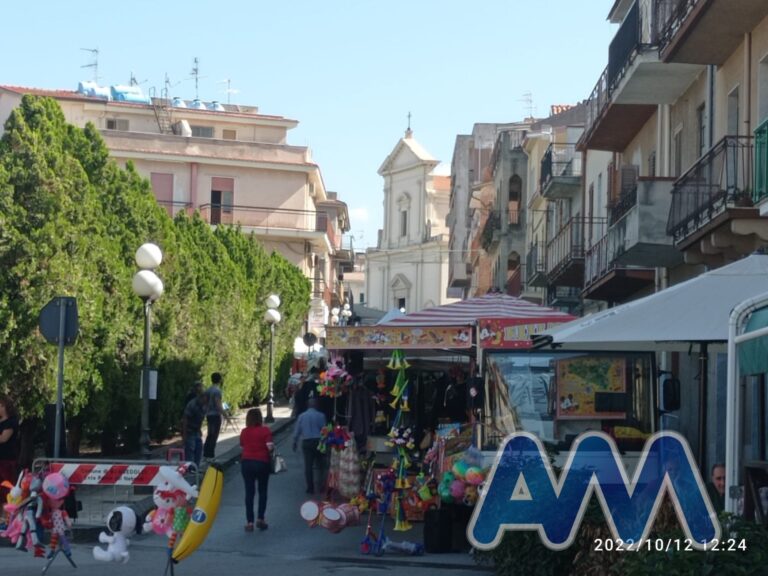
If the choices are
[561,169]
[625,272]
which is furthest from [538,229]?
[625,272]

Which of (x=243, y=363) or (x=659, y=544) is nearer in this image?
(x=659, y=544)

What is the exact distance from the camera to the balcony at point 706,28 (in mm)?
18500

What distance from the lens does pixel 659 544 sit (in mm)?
8078

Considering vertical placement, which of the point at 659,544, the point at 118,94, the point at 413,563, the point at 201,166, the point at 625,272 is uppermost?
the point at 118,94

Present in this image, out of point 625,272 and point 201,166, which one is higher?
point 201,166

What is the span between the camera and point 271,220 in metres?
66.0

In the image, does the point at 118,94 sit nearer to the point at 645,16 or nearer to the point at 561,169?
the point at 561,169

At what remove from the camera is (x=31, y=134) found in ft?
70.0

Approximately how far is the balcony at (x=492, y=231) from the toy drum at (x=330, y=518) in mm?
45823

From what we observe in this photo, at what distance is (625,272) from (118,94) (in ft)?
168

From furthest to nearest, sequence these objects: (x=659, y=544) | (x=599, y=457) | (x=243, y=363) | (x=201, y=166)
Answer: (x=201, y=166)
(x=243, y=363)
(x=599, y=457)
(x=659, y=544)

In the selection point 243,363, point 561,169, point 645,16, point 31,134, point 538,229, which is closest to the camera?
point 31,134

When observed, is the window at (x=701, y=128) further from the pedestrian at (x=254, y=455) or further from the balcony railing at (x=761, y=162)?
the pedestrian at (x=254, y=455)

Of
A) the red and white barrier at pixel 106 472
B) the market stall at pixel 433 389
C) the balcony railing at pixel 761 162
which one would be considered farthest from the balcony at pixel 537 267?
the red and white barrier at pixel 106 472
